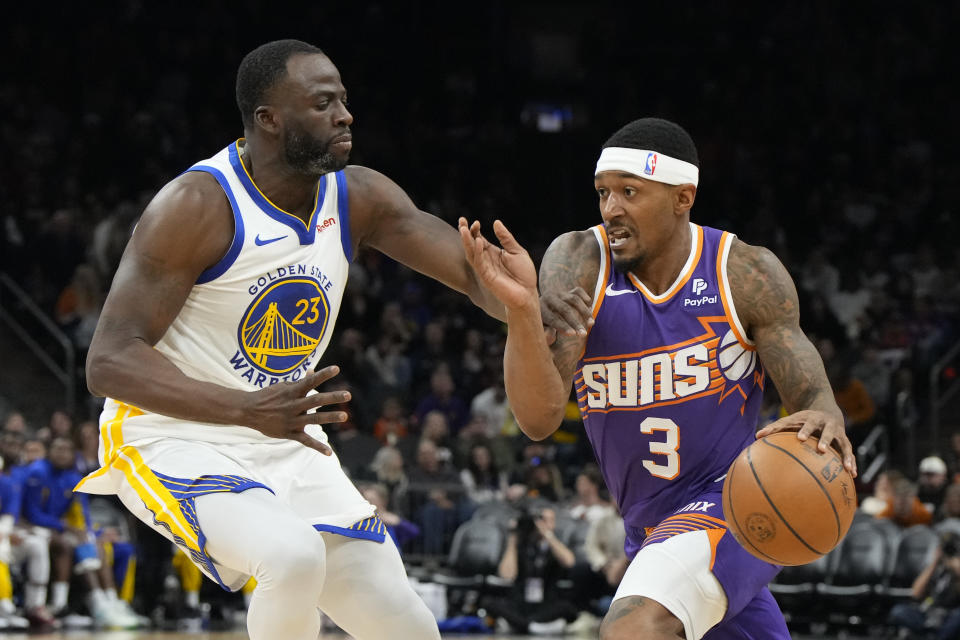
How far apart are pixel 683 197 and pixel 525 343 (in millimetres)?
952

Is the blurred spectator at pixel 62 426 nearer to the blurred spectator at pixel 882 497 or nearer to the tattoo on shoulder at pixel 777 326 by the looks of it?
the blurred spectator at pixel 882 497

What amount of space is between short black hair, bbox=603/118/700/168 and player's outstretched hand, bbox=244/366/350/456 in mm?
1530

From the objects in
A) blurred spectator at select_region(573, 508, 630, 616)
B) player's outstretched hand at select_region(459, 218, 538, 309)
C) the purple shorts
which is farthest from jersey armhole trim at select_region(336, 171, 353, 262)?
blurred spectator at select_region(573, 508, 630, 616)

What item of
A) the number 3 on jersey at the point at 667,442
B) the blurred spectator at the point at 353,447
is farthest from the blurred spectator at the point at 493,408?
the number 3 on jersey at the point at 667,442

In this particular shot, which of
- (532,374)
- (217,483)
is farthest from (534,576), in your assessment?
(217,483)

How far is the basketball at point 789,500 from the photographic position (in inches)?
168

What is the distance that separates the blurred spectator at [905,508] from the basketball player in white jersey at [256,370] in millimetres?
8216

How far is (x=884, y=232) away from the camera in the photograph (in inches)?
688

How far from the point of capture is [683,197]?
5023 mm

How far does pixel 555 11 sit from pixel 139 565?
42.1 ft

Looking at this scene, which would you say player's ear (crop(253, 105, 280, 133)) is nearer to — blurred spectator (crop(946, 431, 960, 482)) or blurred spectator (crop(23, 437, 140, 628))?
blurred spectator (crop(23, 437, 140, 628))

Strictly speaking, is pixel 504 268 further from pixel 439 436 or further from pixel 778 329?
pixel 439 436

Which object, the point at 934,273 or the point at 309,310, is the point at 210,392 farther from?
the point at 934,273

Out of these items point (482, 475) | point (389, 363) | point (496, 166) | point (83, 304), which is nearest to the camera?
point (482, 475)
